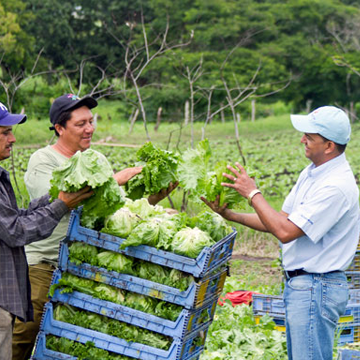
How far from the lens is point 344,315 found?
19.8 feet

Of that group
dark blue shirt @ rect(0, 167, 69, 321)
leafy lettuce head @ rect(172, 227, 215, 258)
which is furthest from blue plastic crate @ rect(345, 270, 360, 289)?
dark blue shirt @ rect(0, 167, 69, 321)

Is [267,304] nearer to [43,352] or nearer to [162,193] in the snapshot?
[162,193]

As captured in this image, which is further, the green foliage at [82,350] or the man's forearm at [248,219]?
the man's forearm at [248,219]

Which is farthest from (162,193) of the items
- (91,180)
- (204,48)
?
(204,48)

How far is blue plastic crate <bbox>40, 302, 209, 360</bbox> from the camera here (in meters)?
3.74

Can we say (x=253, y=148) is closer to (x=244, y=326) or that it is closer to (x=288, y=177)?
(x=288, y=177)

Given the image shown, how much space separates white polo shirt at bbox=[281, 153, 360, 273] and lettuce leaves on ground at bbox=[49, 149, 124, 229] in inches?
45.5

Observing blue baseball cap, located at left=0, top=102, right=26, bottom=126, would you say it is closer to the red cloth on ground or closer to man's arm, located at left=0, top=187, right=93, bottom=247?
man's arm, located at left=0, top=187, right=93, bottom=247

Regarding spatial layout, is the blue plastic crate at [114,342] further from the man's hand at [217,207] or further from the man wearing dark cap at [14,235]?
the man's hand at [217,207]

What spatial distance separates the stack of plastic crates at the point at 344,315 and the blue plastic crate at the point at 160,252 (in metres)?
2.40

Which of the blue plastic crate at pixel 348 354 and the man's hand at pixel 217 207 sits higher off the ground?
the man's hand at pixel 217 207

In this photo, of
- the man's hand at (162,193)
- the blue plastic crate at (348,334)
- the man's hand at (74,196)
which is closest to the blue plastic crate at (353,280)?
the blue plastic crate at (348,334)

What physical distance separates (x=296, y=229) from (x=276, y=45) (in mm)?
40948

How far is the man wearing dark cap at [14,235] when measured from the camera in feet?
11.5
